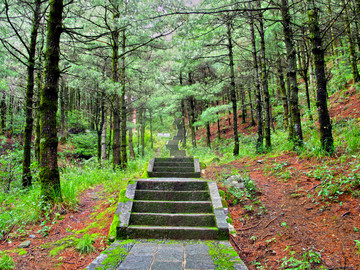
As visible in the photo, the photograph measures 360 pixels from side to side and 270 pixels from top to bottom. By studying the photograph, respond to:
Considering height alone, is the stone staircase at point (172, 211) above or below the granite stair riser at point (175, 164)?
below

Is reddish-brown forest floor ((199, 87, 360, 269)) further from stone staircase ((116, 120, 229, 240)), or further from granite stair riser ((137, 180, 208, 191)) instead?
granite stair riser ((137, 180, 208, 191))

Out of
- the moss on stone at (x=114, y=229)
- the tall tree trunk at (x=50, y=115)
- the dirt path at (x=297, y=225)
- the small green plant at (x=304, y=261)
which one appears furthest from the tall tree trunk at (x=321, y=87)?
the tall tree trunk at (x=50, y=115)

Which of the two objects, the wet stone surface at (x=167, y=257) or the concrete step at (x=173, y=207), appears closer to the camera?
the wet stone surface at (x=167, y=257)

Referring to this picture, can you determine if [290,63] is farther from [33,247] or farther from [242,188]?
[33,247]

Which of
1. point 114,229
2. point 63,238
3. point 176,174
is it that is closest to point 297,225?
point 114,229

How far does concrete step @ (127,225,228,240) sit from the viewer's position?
3531mm

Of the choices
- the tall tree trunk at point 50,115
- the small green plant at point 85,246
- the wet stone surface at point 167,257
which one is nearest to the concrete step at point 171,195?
the wet stone surface at point 167,257

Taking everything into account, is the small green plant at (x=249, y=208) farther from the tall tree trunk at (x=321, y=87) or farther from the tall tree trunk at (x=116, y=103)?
the tall tree trunk at (x=116, y=103)

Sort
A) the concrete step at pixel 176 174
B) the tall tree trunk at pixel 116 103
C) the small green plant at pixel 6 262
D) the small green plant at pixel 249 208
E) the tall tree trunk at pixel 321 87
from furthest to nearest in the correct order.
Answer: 1. the tall tree trunk at pixel 116 103
2. the concrete step at pixel 176 174
3. the tall tree trunk at pixel 321 87
4. the small green plant at pixel 249 208
5. the small green plant at pixel 6 262

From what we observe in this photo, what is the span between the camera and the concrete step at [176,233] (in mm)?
3531

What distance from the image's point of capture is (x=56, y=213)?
4.28m

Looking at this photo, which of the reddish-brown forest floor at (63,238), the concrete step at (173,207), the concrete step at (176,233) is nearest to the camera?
the reddish-brown forest floor at (63,238)

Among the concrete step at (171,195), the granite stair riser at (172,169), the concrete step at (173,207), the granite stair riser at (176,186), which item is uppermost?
the granite stair riser at (172,169)

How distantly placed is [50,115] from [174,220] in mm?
3712
